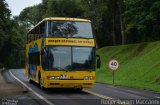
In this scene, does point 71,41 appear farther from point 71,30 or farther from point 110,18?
point 110,18

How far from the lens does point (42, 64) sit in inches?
1003

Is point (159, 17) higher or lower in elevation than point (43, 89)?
higher

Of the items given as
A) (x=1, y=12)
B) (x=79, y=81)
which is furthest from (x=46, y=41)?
(x=1, y=12)

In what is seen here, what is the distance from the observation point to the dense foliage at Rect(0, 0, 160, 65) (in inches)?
2165

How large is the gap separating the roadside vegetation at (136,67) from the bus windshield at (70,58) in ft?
18.7

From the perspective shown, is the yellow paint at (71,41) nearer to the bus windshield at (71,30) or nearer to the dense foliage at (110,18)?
the bus windshield at (71,30)

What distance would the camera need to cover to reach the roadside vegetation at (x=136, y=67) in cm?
3529

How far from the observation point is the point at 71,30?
25016 mm

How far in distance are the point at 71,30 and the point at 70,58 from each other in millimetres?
1626

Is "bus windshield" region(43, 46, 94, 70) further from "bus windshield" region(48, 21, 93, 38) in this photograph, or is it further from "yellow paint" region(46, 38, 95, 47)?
"bus windshield" region(48, 21, 93, 38)

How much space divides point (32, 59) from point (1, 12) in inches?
422

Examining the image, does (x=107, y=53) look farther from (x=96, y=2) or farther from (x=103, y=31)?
(x=103, y=31)

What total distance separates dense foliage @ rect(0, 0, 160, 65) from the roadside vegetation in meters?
2.78

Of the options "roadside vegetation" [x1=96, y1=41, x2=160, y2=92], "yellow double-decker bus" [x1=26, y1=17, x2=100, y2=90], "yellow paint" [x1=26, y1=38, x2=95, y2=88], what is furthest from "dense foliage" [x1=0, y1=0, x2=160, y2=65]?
"yellow paint" [x1=26, y1=38, x2=95, y2=88]
